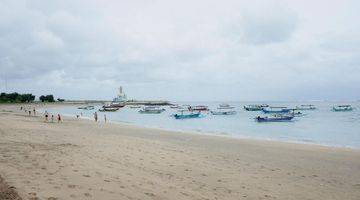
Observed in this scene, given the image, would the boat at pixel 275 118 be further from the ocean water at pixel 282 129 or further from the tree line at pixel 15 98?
the tree line at pixel 15 98

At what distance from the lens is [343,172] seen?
54.2ft

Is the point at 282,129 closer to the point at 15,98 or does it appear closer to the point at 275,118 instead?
the point at 275,118

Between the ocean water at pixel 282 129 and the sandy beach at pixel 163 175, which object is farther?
the ocean water at pixel 282 129

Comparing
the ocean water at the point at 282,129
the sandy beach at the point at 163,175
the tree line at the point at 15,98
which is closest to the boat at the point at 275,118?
the ocean water at the point at 282,129

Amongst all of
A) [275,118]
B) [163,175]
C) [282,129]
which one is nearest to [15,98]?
[275,118]

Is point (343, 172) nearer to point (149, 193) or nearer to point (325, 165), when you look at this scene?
point (325, 165)

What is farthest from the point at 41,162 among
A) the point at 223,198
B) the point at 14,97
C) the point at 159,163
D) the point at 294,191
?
the point at 14,97

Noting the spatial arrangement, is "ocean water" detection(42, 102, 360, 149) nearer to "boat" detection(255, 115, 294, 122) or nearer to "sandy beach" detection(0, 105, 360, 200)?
"boat" detection(255, 115, 294, 122)

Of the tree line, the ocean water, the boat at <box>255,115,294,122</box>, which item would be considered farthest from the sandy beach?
the tree line

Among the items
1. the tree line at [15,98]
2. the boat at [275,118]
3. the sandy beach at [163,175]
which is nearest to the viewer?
the sandy beach at [163,175]

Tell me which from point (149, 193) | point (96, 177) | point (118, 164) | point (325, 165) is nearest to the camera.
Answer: point (149, 193)

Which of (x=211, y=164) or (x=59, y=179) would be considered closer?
(x=59, y=179)

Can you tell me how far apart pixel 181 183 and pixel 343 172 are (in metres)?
8.36

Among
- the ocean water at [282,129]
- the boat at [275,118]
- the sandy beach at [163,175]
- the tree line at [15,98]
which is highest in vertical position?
the tree line at [15,98]
